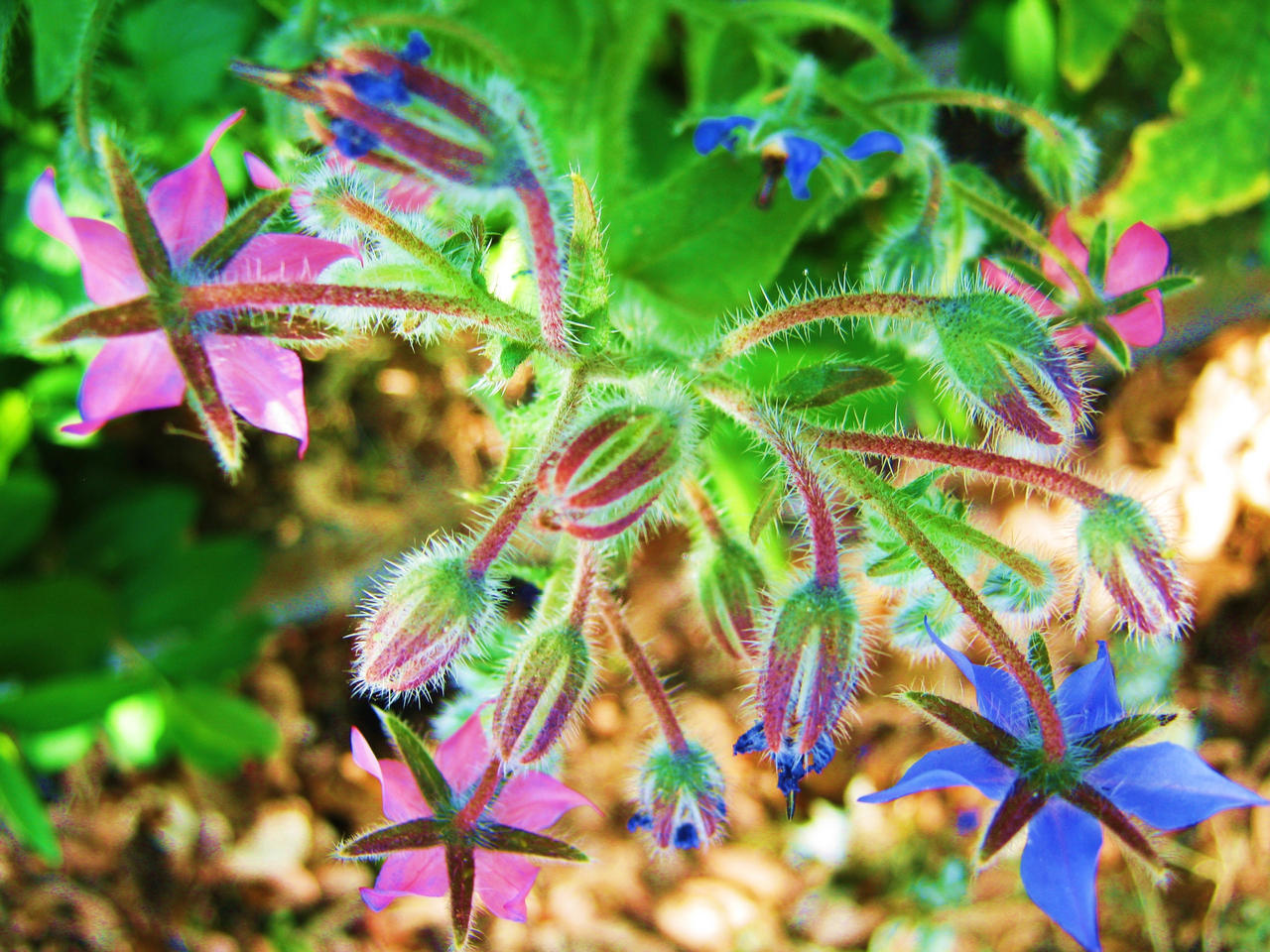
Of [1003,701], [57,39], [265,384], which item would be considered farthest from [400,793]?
[57,39]

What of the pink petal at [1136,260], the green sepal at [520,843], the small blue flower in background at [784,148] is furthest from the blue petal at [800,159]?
the green sepal at [520,843]

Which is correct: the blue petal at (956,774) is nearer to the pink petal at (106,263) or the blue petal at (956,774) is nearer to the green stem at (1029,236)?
the green stem at (1029,236)

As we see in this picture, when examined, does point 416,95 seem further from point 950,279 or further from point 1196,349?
point 1196,349

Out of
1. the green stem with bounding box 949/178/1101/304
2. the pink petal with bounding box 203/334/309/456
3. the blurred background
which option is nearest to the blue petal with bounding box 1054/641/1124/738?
the green stem with bounding box 949/178/1101/304

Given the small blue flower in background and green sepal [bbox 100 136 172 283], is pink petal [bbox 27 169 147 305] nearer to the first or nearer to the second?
green sepal [bbox 100 136 172 283]

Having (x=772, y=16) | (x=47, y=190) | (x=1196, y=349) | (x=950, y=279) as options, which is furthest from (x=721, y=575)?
(x=1196, y=349)

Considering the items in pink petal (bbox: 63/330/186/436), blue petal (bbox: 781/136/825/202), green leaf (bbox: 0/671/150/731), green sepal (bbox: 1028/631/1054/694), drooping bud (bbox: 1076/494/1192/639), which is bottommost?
green leaf (bbox: 0/671/150/731)
